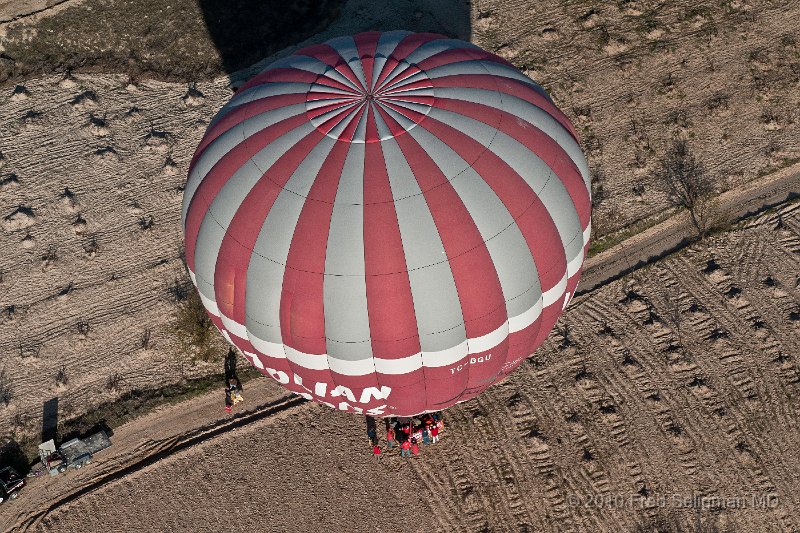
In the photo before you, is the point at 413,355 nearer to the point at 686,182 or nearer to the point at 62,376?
the point at 62,376

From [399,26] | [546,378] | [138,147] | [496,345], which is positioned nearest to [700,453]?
[546,378]

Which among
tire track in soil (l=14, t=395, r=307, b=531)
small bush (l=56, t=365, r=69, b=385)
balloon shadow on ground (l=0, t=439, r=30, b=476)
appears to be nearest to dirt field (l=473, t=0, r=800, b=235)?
tire track in soil (l=14, t=395, r=307, b=531)

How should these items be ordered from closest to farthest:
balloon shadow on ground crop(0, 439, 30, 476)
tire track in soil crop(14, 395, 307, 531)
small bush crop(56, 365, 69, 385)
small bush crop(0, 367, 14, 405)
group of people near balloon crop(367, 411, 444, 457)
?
group of people near balloon crop(367, 411, 444, 457) → tire track in soil crop(14, 395, 307, 531) → balloon shadow on ground crop(0, 439, 30, 476) → small bush crop(0, 367, 14, 405) → small bush crop(56, 365, 69, 385)

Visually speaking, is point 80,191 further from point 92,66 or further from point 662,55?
point 662,55

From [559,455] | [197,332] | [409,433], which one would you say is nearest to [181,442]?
[197,332]

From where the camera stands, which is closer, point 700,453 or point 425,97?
point 425,97

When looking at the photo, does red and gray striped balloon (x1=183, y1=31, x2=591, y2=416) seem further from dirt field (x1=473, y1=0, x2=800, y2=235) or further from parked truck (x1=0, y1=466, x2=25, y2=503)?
dirt field (x1=473, y1=0, x2=800, y2=235)

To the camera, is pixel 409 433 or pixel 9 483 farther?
pixel 9 483
